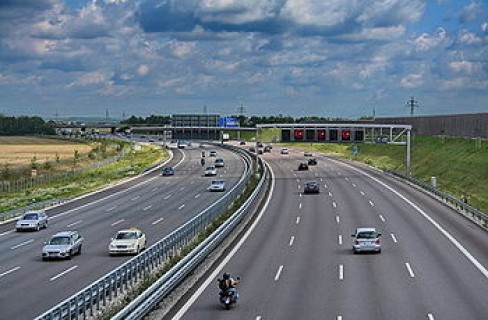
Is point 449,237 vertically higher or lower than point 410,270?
lower

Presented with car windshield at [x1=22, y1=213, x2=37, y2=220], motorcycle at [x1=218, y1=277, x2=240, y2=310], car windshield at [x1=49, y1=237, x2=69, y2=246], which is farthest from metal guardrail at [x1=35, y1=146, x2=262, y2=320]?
car windshield at [x1=22, y1=213, x2=37, y2=220]

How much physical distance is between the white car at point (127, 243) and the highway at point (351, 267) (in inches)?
189

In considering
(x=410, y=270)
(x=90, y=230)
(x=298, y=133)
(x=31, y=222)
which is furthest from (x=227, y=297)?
(x=298, y=133)

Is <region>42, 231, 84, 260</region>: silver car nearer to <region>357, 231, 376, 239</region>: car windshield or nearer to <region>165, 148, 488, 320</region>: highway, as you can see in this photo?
<region>165, 148, 488, 320</region>: highway

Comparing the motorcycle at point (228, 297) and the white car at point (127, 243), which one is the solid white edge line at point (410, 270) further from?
the white car at point (127, 243)

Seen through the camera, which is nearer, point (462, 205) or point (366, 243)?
point (366, 243)

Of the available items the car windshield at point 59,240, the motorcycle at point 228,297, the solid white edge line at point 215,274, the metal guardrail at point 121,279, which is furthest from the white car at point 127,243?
the motorcycle at point 228,297

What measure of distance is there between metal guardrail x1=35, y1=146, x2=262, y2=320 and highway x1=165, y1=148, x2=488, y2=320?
84.6 inches

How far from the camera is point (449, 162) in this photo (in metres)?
114

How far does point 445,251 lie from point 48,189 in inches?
2313

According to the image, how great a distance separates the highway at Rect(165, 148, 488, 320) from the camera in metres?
26.6

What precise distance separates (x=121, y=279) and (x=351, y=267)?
11697mm

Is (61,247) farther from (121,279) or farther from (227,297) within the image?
(227,297)

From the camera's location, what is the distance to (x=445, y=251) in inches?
1599
